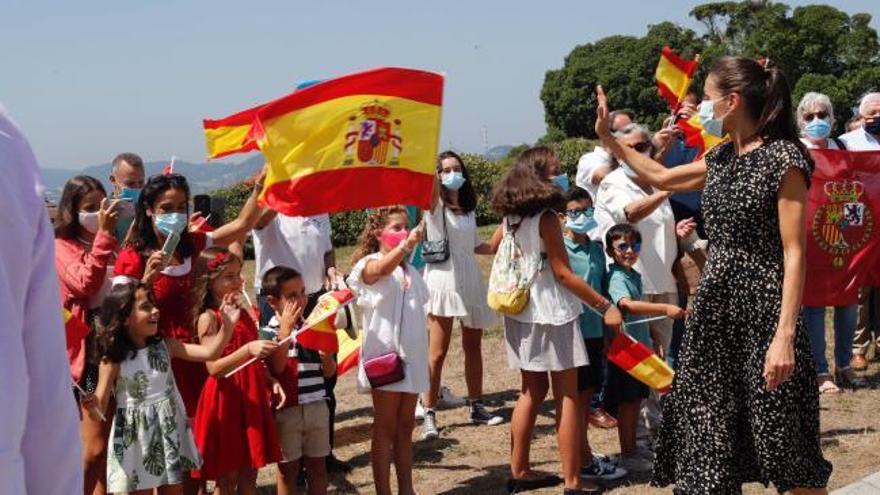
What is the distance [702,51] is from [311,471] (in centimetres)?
3730

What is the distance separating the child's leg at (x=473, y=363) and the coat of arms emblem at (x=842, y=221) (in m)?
2.47

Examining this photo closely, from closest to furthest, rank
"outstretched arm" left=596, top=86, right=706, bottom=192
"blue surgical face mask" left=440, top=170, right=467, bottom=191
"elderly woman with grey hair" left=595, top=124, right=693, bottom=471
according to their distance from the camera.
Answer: "outstretched arm" left=596, top=86, right=706, bottom=192
"elderly woman with grey hair" left=595, top=124, right=693, bottom=471
"blue surgical face mask" left=440, top=170, right=467, bottom=191

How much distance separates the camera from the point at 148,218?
530 cm

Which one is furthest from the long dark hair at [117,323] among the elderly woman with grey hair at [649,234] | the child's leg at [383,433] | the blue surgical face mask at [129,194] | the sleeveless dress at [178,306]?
the elderly woman with grey hair at [649,234]

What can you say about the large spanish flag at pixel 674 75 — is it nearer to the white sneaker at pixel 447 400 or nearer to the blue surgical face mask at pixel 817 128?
the blue surgical face mask at pixel 817 128

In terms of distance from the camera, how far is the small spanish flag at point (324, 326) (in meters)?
5.25

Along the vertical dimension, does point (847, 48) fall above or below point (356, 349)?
above

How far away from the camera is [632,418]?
20.4ft

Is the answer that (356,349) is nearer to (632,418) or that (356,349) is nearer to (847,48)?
(632,418)

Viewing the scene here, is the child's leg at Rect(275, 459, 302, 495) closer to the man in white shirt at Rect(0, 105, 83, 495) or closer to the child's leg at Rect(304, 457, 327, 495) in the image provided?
the child's leg at Rect(304, 457, 327, 495)

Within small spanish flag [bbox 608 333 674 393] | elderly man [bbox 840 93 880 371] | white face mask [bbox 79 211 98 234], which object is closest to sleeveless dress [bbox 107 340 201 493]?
white face mask [bbox 79 211 98 234]

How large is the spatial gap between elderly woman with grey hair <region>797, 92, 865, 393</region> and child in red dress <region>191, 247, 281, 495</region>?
3.91m

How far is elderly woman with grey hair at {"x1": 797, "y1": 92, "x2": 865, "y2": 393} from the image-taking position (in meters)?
7.44

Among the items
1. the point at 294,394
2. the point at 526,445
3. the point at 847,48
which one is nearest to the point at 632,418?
the point at 526,445
